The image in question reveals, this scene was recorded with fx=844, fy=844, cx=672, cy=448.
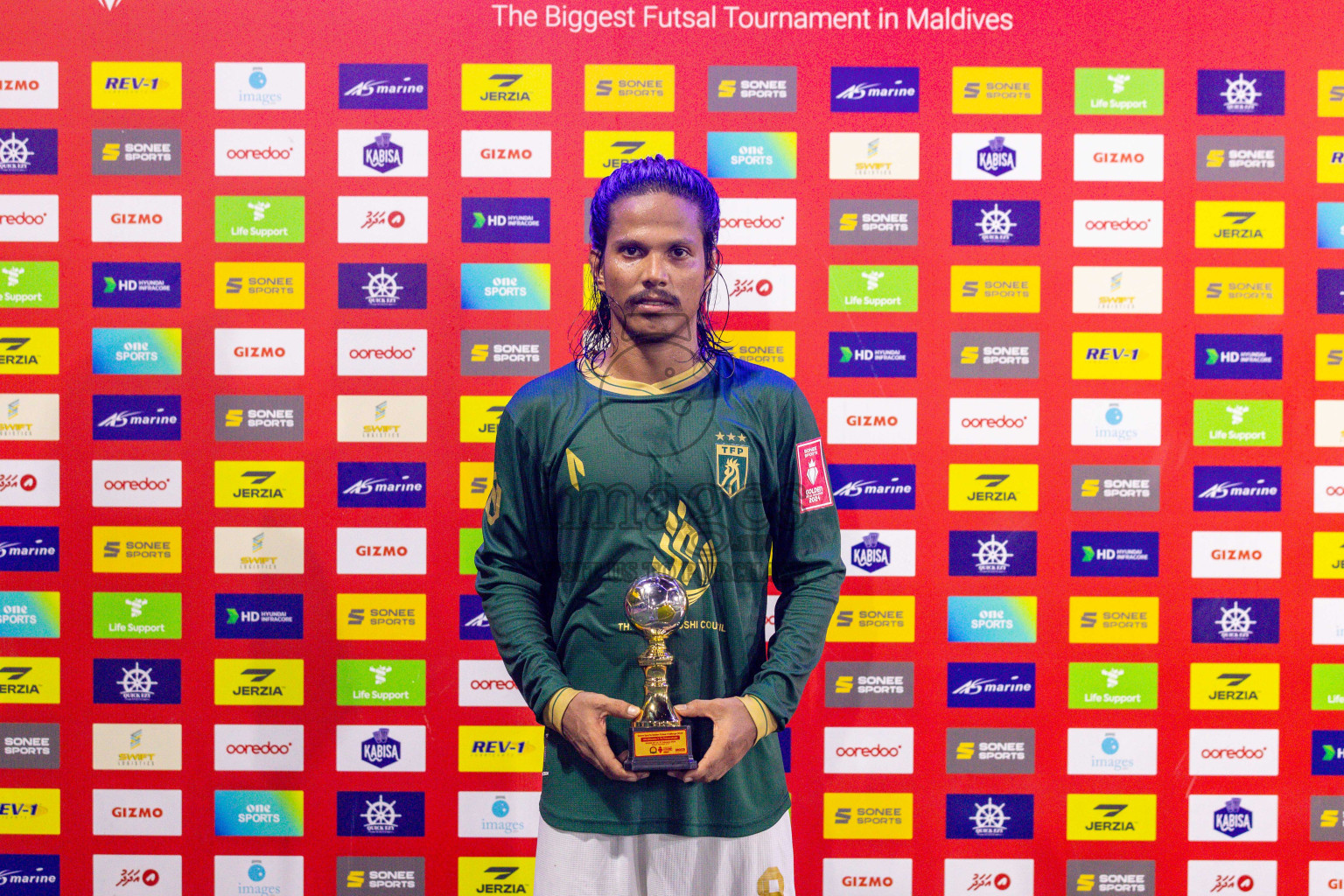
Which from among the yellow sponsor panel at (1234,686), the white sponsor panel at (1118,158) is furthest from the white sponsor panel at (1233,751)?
the white sponsor panel at (1118,158)

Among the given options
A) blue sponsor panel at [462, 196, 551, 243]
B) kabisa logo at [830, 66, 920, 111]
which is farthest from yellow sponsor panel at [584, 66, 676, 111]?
kabisa logo at [830, 66, 920, 111]

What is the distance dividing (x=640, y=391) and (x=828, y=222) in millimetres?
1081

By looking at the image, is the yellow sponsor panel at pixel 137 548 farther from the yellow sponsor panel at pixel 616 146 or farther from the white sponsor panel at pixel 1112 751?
the white sponsor panel at pixel 1112 751

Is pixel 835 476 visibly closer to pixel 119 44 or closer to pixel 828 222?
pixel 828 222

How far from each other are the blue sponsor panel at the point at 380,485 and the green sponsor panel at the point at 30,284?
97 cm

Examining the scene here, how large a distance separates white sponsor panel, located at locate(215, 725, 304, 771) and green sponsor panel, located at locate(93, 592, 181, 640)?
33cm

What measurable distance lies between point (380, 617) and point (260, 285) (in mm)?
1015

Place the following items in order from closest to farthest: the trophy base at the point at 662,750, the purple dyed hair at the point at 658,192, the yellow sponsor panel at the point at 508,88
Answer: the trophy base at the point at 662,750
the purple dyed hair at the point at 658,192
the yellow sponsor panel at the point at 508,88

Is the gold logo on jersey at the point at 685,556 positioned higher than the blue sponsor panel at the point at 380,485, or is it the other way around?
the blue sponsor panel at the point at 380,485

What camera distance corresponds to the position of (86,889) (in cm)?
251

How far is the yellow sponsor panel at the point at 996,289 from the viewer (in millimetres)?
2434

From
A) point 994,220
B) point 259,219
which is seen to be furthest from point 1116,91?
point 259,219

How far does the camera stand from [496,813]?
248 centimetres

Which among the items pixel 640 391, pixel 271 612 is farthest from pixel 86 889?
pixel 640 391
